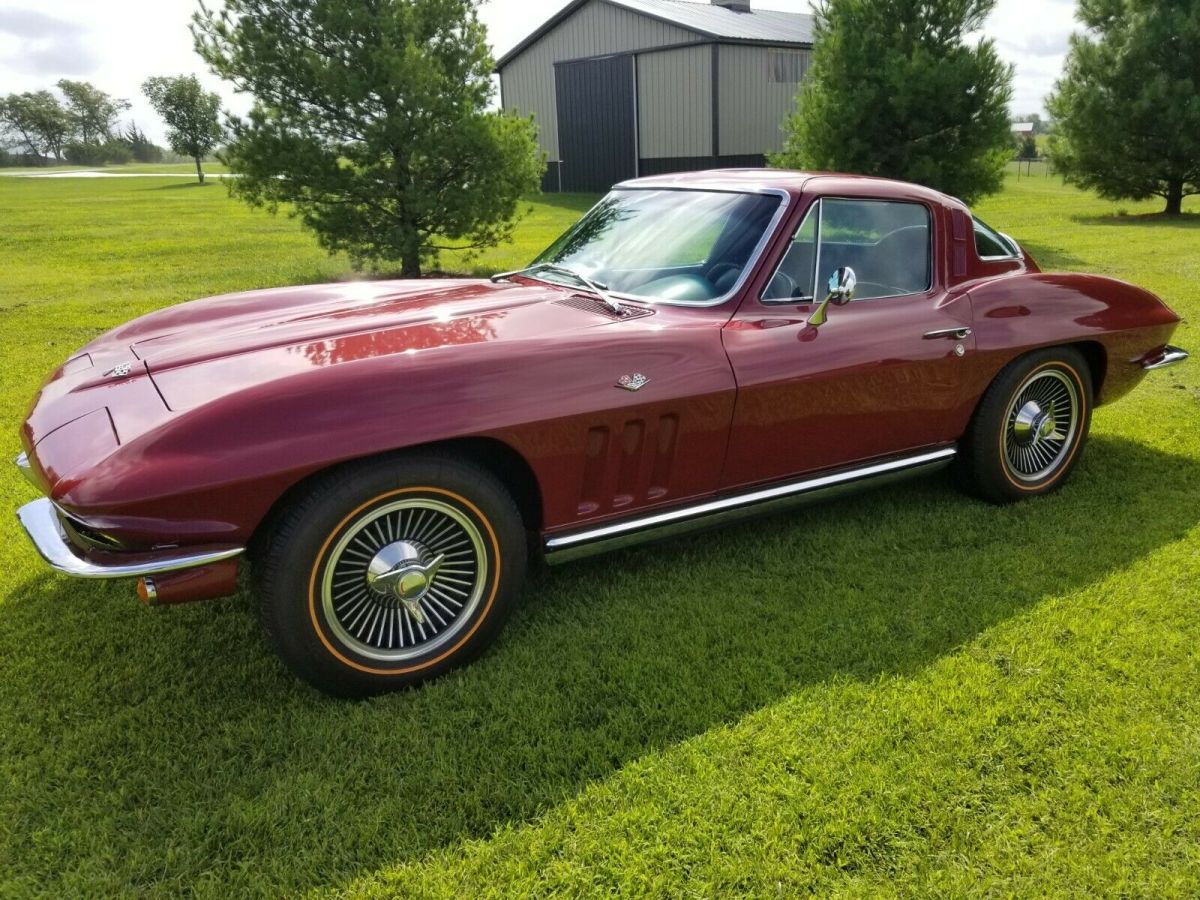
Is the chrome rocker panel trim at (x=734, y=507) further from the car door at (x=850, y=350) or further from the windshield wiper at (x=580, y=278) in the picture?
the windshield wiper at (x=580, y=278)

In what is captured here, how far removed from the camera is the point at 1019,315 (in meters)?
3.86

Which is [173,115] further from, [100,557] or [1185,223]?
[100,557]

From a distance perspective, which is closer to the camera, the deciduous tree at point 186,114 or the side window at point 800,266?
the side window at point 800,266

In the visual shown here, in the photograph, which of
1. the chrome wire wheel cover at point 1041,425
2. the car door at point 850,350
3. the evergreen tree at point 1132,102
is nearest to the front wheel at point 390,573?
the car door at point 850,350

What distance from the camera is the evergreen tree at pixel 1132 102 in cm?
1772

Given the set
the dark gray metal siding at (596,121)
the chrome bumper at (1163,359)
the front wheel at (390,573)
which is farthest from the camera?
the dark gray metal siding at (596,121)

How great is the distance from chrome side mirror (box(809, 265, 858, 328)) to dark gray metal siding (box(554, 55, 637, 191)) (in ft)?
68.7

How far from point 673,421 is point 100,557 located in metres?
1.79

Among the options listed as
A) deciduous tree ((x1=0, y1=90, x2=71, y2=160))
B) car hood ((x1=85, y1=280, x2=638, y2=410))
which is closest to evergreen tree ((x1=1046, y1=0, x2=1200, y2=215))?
car hood ((x1=85, y1=280, x2=638, y2=410))

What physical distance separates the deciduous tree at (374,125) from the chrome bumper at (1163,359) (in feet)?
25.2

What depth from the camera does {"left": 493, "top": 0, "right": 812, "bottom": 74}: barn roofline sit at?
71.8 feet

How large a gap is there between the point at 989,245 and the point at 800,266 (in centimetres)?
123

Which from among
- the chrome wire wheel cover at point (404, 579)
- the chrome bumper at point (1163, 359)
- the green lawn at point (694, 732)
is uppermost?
the chrome bumper at point (1163, 359)

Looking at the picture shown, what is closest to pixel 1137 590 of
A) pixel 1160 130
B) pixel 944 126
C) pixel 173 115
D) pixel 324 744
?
pixel 324 744
